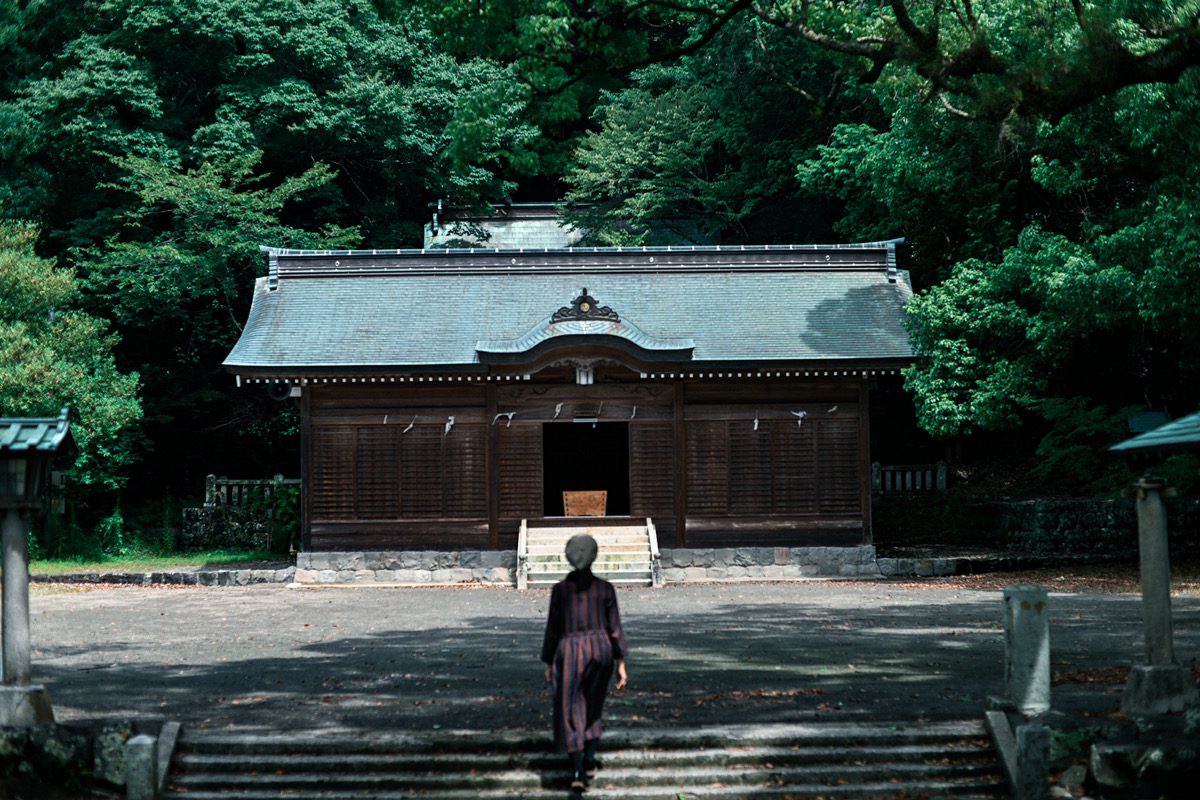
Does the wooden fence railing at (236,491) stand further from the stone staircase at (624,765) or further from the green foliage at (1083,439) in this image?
the stone staircase at (624,765)

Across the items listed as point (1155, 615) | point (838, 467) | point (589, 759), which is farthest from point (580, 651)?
point (838, 467)

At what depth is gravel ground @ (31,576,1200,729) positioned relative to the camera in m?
10.6

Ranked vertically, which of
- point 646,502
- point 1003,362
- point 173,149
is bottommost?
point 646,502

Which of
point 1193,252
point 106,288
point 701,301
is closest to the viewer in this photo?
point 1193,252

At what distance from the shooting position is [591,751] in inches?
349

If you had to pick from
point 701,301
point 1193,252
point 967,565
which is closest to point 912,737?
point 1193,252

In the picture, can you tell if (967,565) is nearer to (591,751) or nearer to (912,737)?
(912,737)

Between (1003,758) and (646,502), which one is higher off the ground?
(646,502)

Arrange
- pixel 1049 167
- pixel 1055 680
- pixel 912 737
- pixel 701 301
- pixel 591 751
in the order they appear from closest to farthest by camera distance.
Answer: pixel 591 751, pixel 912 737, pixel 1055 680, pixel 1049 167, pixel 701 301

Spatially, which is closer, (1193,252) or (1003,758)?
(1003,758)

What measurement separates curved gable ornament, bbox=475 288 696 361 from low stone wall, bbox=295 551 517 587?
3743mm

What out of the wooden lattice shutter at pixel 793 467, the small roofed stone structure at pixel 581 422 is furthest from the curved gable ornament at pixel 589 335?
the wooden lattice shutter at pixel 793 467

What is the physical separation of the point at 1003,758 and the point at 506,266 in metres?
18.8

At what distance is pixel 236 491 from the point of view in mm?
29141
